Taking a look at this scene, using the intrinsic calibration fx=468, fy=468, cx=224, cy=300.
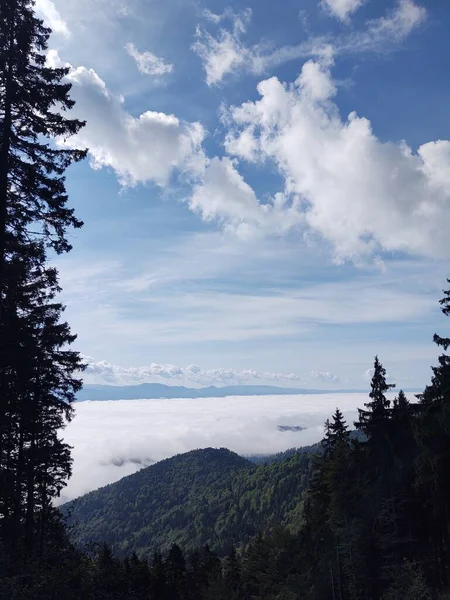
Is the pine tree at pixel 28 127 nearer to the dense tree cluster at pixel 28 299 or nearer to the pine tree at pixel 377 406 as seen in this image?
the dense tree cluster at pixel 28 299

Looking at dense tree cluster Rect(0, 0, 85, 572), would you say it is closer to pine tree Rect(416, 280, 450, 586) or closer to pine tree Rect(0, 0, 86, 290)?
pine tree Rect(0, 0, 86, 290)

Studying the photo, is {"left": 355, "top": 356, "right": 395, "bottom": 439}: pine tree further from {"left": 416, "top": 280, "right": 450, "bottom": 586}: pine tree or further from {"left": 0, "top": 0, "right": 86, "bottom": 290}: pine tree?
{"left": 0, "top": 0, "right": 86, "bottom": 290}: pine tree

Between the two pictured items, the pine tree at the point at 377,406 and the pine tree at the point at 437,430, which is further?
the pine tree at the point at 377,406

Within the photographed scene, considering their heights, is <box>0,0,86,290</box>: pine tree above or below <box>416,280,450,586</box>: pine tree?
above

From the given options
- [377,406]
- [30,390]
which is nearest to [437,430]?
[377,406]

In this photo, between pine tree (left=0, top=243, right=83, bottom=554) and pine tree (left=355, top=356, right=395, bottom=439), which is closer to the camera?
pine tree (left=0, top=243, right=83, bottom=554)

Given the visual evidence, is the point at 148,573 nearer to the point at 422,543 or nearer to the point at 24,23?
the point at 422,543

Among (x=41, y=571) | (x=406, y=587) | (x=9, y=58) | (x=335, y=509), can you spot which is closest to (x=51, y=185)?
(x=9, y=58)

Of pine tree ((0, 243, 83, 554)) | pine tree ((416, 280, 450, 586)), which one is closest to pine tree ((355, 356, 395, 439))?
pine tree ((416, 280, 450, 586))

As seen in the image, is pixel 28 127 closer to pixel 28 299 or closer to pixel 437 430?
pixel 28 299

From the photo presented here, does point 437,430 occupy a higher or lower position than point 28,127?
lower

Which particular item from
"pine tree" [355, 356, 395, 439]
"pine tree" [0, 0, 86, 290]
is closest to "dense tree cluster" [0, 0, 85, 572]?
"pine tree" [0, 0, 86, 290]

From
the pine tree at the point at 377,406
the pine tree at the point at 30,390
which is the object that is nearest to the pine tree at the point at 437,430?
the pine tree at the point at 377,406

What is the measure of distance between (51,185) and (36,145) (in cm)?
126
